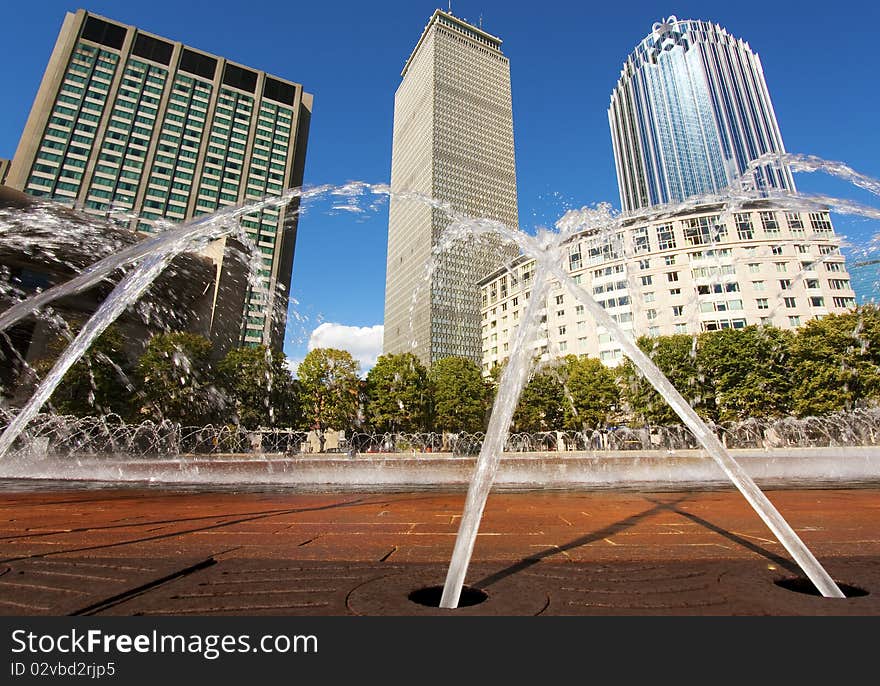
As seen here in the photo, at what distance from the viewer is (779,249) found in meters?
54.8

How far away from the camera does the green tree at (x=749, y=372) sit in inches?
1331

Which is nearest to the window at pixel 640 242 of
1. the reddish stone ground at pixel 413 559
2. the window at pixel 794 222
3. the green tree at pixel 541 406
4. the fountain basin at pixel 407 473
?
the window at pixel 794 222

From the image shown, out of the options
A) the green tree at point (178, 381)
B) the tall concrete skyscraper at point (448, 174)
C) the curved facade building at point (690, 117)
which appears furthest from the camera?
the curved facade building at point (690, 117)

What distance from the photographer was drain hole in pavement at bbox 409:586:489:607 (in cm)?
244

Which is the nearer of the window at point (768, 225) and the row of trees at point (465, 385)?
the row of trees at point (465, 385)

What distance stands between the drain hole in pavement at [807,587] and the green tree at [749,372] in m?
38.6

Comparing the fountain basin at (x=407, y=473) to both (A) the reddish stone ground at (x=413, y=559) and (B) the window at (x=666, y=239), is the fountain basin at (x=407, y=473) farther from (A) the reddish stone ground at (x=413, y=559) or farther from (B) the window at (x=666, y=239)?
(B) the window at (x=666, y=239)

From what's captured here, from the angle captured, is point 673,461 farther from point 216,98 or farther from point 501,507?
point 216,98

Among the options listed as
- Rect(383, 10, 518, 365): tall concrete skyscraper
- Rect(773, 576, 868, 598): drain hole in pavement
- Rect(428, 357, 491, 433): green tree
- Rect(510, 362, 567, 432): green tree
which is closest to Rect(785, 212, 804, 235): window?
Rect(510, 362, 567, 432): green tree

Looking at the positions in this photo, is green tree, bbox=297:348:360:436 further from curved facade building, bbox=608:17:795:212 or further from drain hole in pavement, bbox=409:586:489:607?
curved facade building, bbox=608:17:795:212

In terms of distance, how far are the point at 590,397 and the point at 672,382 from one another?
299 inches

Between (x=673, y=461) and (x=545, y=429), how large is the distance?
31074mm

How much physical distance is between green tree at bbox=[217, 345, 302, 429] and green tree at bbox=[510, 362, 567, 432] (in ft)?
72.4

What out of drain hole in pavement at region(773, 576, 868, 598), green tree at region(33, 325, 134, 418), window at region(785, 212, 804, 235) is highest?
window at region(785, 212, 804, 235)
